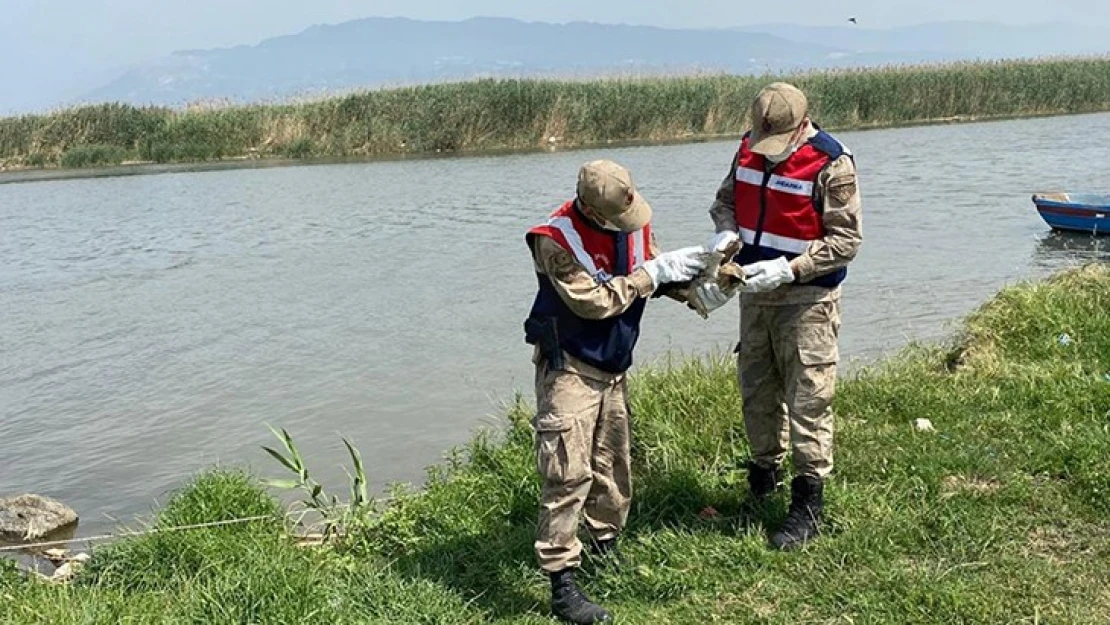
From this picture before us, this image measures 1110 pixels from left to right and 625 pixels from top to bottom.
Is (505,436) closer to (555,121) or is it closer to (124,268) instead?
(124,268)

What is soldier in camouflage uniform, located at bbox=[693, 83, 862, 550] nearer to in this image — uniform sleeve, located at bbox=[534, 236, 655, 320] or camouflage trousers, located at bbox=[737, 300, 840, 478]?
camouflage trousers, located at bbox=[737, 300, 840, 478]

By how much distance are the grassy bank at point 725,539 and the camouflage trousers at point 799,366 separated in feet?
1.31

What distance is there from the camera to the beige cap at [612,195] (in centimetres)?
398

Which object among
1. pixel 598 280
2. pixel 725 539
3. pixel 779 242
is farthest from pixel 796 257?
pixel 725 539

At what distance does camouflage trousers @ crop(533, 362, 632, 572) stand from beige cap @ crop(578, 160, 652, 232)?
2.19 ft

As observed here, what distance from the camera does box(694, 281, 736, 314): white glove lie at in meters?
4.29

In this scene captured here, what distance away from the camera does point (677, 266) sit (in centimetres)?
427

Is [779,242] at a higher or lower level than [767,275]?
higher

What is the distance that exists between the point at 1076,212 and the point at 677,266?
12792 millimetres

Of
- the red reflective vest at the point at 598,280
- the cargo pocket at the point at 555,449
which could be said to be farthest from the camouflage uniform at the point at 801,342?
the cargo pocket at the point at 555,449

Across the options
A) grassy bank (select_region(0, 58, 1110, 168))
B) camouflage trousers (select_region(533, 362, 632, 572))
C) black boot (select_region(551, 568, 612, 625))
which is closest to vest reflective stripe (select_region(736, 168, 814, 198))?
camouflage trousers (select_region(533, 362, 632, 572))

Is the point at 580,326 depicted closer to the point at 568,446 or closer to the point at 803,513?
the point at 568,446

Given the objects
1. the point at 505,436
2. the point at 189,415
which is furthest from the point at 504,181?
the point at 505,436

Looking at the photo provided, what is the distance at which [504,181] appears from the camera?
2533cm
